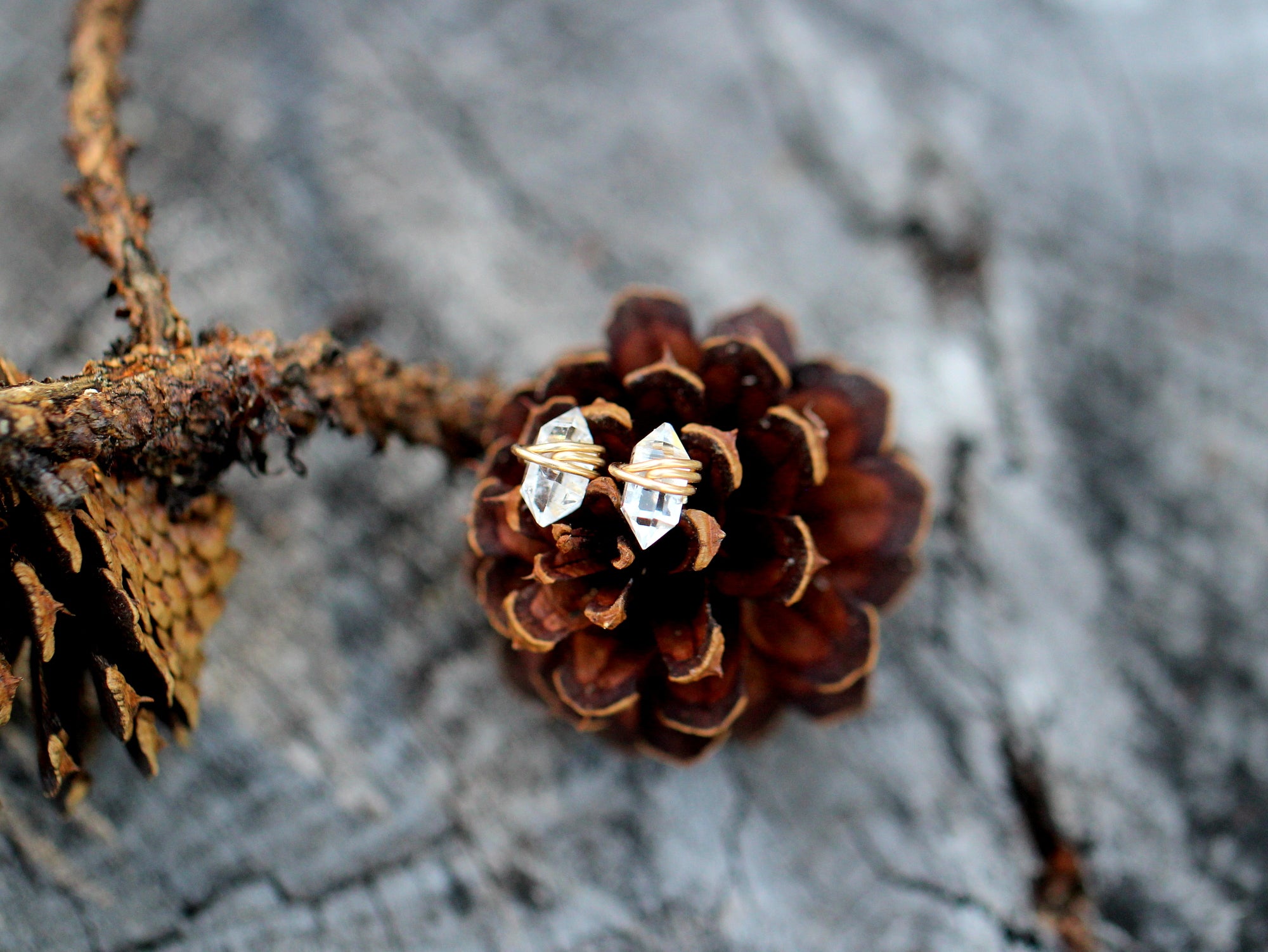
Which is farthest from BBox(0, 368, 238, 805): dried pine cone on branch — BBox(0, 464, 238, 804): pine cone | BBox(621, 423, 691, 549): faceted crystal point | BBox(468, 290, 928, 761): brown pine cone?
BBox(621, 423, 691, 549): faceted crystal point

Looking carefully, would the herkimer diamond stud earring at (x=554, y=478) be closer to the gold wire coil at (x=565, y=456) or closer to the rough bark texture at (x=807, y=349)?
the gold wire coil at (x=565, y=456)

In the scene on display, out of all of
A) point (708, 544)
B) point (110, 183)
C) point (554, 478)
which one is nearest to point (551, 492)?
point (554, 478)

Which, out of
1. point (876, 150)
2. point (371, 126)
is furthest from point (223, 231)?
point (876, 150)

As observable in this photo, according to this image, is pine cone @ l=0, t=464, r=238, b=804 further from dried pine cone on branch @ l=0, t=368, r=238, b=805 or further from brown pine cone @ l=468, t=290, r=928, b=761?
brown pine cone @ l=468, t=290, r=928, b=761

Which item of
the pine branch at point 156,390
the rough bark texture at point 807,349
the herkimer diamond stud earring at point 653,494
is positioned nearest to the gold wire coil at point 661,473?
the herkimer diamond stud earring at point 653,494

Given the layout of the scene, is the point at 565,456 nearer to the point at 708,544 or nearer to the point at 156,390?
the point at 708,544

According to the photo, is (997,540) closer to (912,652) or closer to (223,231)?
(912,652)
